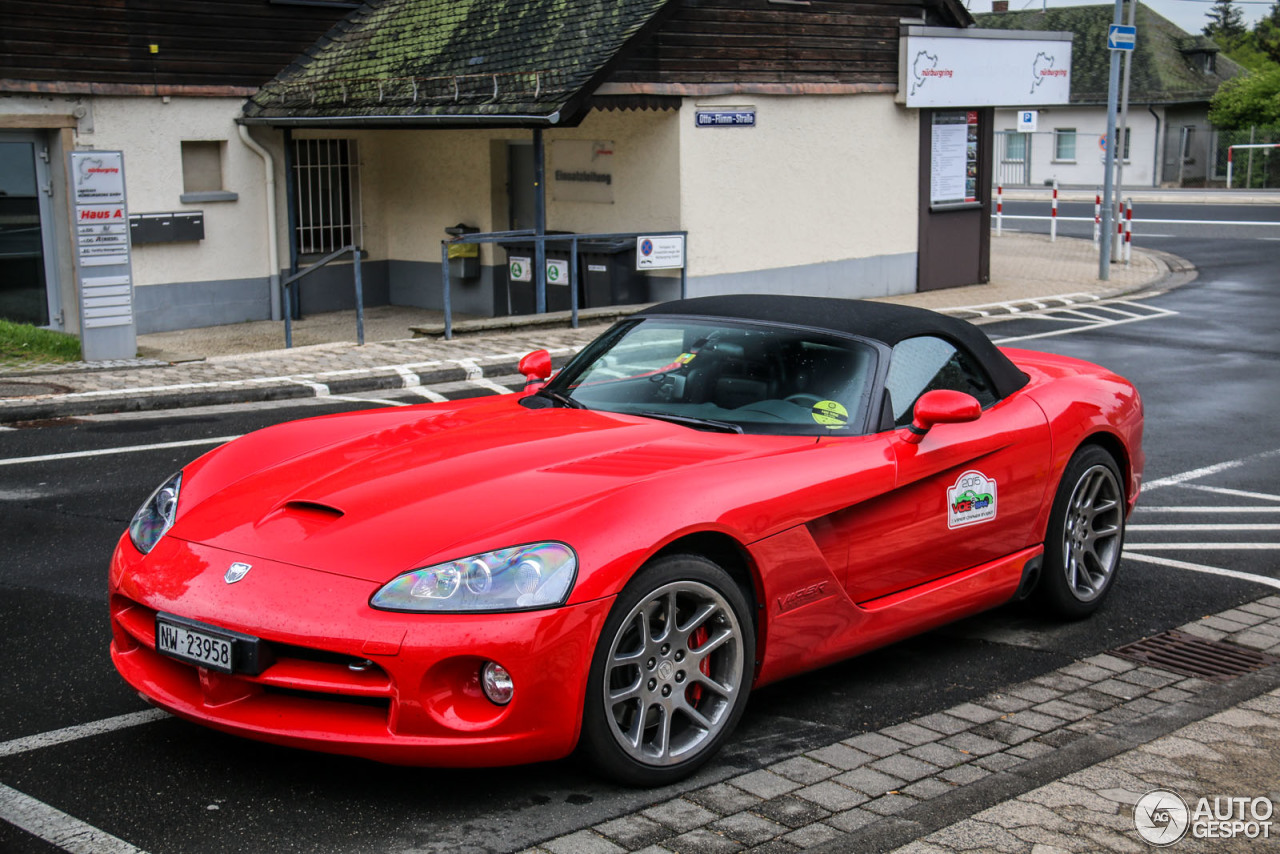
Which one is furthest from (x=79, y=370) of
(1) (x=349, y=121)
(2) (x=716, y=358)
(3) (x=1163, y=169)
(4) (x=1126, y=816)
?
(3) (x=1163, y=169)

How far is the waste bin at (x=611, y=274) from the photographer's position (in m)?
17.2

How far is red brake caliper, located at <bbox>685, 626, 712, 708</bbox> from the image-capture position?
430 centimetres

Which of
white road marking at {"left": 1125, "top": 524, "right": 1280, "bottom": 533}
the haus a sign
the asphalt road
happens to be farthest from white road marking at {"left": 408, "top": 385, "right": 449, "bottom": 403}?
the haus a sign

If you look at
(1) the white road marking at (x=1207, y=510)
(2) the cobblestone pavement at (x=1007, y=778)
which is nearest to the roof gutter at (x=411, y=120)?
(1) the white road marking at (x=1207, y=510)

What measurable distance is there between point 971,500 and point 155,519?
116 inches

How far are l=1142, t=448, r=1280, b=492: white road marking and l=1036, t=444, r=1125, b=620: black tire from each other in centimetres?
260

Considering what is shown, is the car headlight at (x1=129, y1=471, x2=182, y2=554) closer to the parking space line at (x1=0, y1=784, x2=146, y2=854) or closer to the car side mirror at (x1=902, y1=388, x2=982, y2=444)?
the parking space line at (x1=0, y1=784, x2=146, y2=854)

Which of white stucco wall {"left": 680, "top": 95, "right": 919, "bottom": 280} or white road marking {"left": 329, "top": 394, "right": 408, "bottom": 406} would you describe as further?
white stucco wall {"left": 680, "top": 95, "right": 919, "bottom": 280}

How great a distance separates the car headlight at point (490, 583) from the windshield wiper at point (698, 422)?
1.16 m

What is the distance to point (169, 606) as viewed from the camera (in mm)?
4113

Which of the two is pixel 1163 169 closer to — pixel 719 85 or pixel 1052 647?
pixel 719 85

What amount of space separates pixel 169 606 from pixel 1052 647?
11.4 feet

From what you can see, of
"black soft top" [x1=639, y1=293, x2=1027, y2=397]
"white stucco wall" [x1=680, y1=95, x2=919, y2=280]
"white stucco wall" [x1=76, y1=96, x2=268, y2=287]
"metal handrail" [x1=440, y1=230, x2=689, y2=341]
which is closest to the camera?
"black soft top" [x1=639, y1=293, x2=1027, y2=397]

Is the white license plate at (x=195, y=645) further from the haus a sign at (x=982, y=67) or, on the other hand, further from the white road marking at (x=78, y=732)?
the haus a sign at (x=982, y=67)
